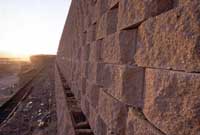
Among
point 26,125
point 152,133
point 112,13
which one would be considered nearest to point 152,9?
point 152,133

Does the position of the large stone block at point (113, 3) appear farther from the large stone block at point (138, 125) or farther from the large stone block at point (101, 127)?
the large stone block at point (101, 127)

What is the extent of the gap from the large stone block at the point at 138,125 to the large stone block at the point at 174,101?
0.04 meters

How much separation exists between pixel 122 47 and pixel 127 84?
12.6 inches

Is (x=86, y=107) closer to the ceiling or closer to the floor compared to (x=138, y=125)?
closer to the floor

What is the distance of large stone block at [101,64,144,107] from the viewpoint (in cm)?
189

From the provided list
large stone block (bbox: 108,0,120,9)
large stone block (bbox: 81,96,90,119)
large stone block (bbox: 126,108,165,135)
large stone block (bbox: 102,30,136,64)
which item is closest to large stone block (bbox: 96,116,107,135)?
large stone block (bbox: 102,30,136,64)

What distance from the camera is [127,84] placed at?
2.06 meters

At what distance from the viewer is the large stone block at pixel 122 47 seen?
2.08 metres

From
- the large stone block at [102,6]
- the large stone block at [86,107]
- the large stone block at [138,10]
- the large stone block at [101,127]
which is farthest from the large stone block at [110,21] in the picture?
the large stone block at [86,107]

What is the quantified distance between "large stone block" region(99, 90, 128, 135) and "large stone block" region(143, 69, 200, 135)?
498 mm

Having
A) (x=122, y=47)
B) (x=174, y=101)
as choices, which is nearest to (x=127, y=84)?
(x=122, y=47)

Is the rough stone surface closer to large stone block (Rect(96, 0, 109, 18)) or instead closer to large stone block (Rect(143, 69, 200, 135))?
large stone block (Rect(96, 0, 109, 18))

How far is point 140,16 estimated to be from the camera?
184 centimetres

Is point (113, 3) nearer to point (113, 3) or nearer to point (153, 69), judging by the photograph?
point (113, 3)
